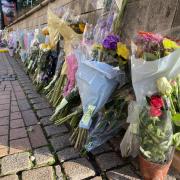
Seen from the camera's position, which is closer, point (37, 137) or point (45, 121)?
point (37, 137)

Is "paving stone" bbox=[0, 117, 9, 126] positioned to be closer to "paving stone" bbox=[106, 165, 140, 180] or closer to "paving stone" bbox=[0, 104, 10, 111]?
"paving stone" bbox=[0, 104, 10, 111]

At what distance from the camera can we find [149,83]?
1813mm

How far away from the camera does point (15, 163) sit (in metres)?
2.15

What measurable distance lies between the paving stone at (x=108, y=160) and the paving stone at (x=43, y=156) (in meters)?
0.41

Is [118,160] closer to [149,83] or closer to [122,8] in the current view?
[149,83]

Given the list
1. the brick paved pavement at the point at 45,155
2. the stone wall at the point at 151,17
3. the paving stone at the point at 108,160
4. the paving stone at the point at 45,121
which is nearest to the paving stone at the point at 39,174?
the brick paved pavement at the point at 45,155

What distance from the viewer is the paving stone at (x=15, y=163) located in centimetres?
206

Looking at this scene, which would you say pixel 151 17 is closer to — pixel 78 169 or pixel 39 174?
pixel 78 169

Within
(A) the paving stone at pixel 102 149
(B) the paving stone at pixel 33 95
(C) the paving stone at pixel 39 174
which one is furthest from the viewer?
(B) the paving stone at pixel 33 95

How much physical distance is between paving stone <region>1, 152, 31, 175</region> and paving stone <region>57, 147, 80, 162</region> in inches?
11.1

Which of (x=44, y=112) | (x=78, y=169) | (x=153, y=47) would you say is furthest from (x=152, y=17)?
(x=44, y=112)

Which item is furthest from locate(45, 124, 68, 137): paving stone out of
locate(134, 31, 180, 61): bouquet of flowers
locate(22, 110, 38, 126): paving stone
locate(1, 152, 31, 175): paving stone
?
locate(134, 31, 180, 61): bouquet of flowers

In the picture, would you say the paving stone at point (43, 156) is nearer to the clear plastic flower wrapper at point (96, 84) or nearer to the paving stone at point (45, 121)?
the clear plastic flower wrapper at point (96, 84)

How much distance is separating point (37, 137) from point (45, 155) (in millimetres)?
358
